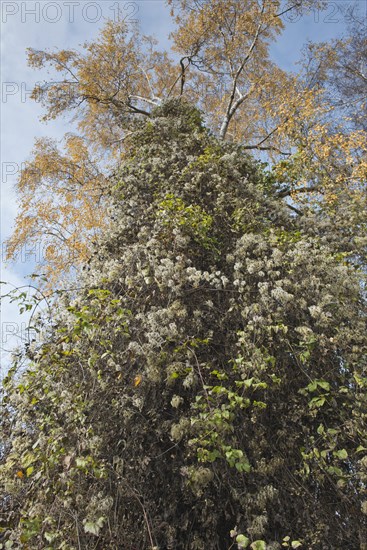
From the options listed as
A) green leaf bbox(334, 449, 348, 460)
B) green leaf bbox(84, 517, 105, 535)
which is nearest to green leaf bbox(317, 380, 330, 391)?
green leaf bbox(334, 449, 348, 460)

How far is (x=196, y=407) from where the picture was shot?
8.53 ft

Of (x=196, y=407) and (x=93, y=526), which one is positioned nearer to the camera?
(x=93, y=526)

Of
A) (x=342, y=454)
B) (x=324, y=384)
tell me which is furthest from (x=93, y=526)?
(x=324, y=384)

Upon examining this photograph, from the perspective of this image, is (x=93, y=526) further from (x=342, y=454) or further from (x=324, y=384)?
(x=324, y=384)

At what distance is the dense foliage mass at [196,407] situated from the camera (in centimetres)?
246

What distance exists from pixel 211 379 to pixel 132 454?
855mm

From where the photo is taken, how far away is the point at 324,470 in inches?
101

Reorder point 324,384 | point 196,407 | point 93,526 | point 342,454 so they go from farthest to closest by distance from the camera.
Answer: point 324,384 → point 196,407 → point 342,454 → point 93,526

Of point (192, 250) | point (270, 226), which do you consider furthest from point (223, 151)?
point (192, 250)

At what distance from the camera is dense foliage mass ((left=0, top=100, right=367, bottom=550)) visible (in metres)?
2.46

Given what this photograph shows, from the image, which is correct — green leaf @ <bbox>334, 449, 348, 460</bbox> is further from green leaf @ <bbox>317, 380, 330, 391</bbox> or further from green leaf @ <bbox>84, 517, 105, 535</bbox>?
green leaf @ <bbox>84, 517, 105, 535</bbox>

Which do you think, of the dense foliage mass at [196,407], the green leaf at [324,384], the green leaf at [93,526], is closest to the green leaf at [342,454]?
the dense foliage mass at [196,407]

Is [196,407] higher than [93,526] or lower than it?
higher

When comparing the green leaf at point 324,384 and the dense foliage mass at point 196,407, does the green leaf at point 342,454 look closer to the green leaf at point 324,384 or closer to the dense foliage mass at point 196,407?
the dense foliage mass at point 196,407
